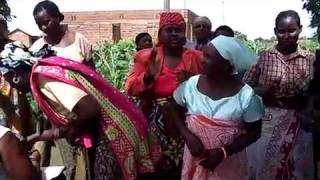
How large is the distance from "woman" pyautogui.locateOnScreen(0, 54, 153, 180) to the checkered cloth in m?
1.30

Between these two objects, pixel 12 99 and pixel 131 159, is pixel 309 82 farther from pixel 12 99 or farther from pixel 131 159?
pixel 12 99

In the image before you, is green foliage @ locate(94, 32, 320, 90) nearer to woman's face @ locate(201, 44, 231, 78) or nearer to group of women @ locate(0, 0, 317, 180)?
group of women @ locate(0, 0, 317, 180)

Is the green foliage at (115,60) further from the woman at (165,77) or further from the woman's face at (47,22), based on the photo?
the woman at (165,77)

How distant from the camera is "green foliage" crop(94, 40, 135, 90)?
1416 centimetres

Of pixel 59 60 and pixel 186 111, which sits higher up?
pixel 59 60

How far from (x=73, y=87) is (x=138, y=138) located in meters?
0.54

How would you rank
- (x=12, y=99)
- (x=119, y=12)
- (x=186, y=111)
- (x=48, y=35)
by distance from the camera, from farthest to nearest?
(x=119, y=12), (x=48, y=35), (x=12, y=99), (x=186, y=111)

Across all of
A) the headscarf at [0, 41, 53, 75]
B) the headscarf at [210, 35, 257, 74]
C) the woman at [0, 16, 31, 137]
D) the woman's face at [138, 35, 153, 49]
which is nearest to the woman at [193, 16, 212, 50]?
the woman's face at [138, 35, 153, 49]

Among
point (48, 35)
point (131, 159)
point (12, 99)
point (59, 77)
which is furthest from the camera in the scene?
point (48, 35)

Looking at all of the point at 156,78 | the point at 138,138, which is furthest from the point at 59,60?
the point at 156,78

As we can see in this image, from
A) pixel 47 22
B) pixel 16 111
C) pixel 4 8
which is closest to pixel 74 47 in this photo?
pixel 47 22

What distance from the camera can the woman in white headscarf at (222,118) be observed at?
368 cm

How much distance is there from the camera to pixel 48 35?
546cm

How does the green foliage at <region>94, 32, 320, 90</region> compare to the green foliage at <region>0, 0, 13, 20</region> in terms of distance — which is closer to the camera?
the green foliage at <region>94, 32, 320, 90</region>
